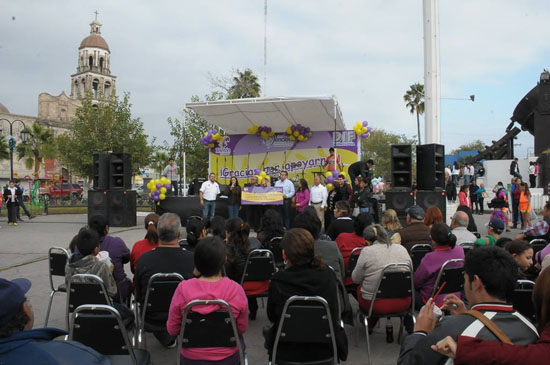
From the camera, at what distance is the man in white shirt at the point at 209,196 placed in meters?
13.0

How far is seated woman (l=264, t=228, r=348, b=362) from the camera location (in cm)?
300

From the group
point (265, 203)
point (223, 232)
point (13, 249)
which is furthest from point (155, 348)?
point (265, 203)

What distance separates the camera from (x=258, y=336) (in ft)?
15.0

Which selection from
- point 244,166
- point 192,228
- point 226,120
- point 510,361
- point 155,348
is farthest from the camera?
point 244,166

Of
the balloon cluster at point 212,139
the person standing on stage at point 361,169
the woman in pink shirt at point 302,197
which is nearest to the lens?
the woman in pink shirt at point 302,197

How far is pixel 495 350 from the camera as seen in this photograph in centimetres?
152

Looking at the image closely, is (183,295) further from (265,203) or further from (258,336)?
(265,203)

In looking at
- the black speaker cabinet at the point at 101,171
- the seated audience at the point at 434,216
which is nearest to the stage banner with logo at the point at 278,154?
the black speaker cabinet at the point at 101,171

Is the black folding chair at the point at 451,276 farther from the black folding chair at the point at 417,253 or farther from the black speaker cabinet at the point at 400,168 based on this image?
the black speaker cabinet at the point at 400,168

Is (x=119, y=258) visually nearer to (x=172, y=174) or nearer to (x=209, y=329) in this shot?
(x=209, y=329)

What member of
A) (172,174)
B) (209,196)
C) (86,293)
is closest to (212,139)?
(172,174)

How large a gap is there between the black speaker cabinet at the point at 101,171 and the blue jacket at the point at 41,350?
12.8m

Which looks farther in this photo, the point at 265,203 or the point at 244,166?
the point at 244,166

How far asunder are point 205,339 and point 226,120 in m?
13.7
